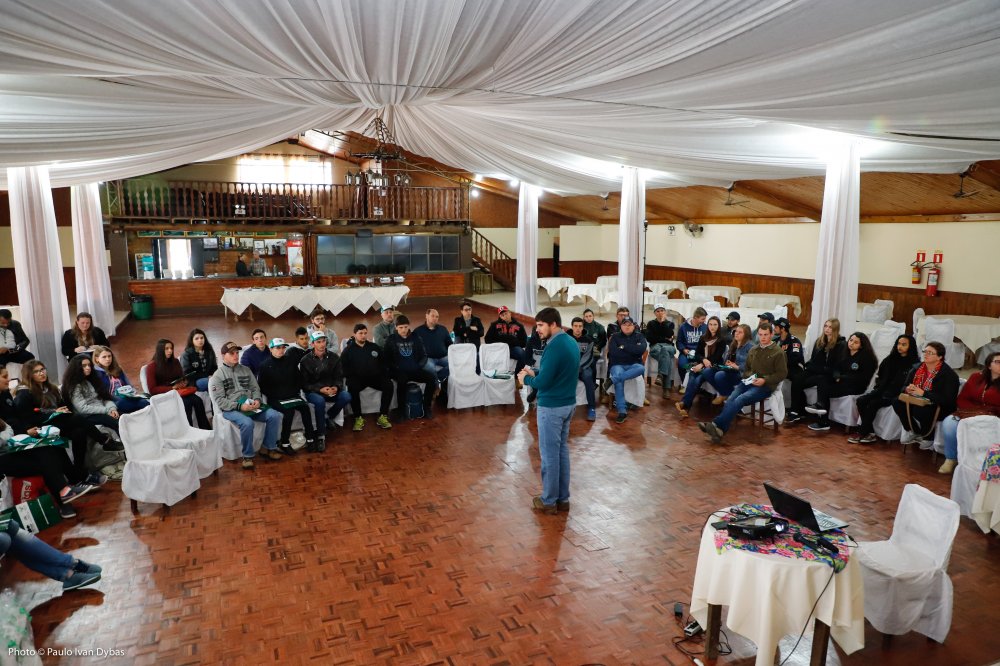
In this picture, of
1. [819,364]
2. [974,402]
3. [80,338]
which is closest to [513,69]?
[974,402]

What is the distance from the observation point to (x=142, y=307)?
15.8 m

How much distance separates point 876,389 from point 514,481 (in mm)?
4111

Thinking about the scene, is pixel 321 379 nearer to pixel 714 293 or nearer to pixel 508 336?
pixel 508 336

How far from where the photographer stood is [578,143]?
7.10 metres

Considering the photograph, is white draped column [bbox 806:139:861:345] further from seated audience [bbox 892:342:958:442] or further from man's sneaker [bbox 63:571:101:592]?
man's sneaker [bbox 63:571:101:592]

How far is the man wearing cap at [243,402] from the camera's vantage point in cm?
601

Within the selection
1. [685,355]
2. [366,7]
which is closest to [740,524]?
[366,7]

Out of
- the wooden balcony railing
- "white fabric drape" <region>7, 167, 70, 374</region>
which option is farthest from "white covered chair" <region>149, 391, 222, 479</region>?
the wooden balcony railing

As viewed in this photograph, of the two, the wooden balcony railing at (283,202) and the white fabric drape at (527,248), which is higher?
the wooden balcony railing at (283,202)

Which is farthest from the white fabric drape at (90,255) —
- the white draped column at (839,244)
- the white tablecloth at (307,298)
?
the white draped column at (839,244)

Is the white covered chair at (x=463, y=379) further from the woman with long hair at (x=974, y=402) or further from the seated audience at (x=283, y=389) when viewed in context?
the woman with long hair at (x=974, y=402)

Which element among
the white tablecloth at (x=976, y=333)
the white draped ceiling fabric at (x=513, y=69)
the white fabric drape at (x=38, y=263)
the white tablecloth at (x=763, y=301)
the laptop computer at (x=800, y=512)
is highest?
the white draped ceiling fabric at (x=513, y=69)

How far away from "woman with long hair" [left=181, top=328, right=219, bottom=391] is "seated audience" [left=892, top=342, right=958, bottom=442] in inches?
275

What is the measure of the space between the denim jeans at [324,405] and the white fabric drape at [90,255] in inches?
284
